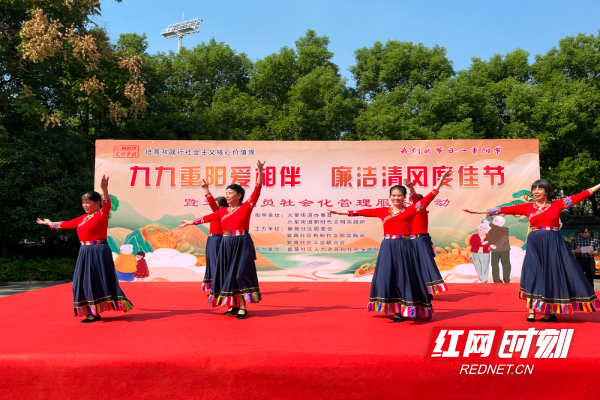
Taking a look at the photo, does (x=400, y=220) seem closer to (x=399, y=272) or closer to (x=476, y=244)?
(x=399, y=272)

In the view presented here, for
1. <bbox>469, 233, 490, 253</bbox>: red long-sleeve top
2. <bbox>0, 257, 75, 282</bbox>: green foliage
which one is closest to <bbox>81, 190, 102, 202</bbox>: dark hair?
<bbox>469, 233, 490, 253</bbox>: red long-sleeve top

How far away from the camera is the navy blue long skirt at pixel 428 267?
16.0ft

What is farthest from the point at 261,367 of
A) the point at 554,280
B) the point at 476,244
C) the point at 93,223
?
the point at 476,244

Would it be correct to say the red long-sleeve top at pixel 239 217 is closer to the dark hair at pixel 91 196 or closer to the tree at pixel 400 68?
the dark hair at pixel 91 196

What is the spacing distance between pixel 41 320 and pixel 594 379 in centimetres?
410

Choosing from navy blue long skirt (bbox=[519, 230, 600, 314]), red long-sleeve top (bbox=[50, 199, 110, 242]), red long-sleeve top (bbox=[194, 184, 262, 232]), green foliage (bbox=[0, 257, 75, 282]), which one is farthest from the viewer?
green foliage (bbox=[0, 257, 75, 282])

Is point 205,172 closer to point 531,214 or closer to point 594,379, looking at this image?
point 531,214

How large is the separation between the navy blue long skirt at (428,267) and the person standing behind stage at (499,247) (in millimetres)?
2442

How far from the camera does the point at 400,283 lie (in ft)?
12.2

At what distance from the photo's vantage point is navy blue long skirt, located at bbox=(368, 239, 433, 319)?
3678 mm

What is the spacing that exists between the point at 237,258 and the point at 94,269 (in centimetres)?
120

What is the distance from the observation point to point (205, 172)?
7.35m

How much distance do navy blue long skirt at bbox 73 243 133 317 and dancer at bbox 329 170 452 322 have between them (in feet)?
7.29

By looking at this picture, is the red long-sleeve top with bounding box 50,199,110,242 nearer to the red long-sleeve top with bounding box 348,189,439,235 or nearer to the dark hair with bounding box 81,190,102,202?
the dark hair with bounding box 81,190,102,202
